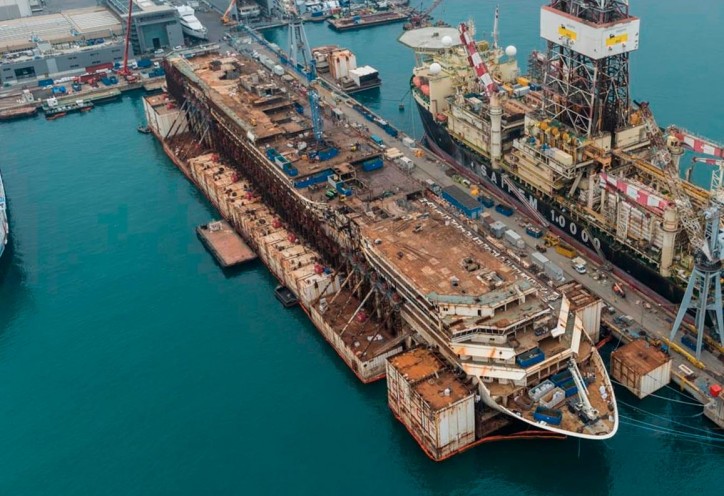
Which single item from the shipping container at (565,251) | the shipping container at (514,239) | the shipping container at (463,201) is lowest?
the shipping container at (565,251)

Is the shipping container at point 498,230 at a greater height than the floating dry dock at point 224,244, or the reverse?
the shipping container at point 498,230

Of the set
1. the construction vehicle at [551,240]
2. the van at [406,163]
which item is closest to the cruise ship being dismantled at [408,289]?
the van at [406,163]

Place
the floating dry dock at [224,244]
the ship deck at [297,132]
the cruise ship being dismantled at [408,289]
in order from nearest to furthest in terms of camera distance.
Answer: the cruise ship being dismantled at [408,289] → the ship deck at [297,132] → the floating dry dock at [224,244]

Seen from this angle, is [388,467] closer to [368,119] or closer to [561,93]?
[561,93]

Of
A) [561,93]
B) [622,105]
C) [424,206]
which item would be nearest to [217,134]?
[424,206]

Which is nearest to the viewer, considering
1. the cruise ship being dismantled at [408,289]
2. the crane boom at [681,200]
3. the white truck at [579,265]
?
the cruise ship being dismantled at [408,289]

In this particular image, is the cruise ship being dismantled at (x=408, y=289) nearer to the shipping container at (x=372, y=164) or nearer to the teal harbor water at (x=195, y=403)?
the shipping container at (x=372, y=164)
